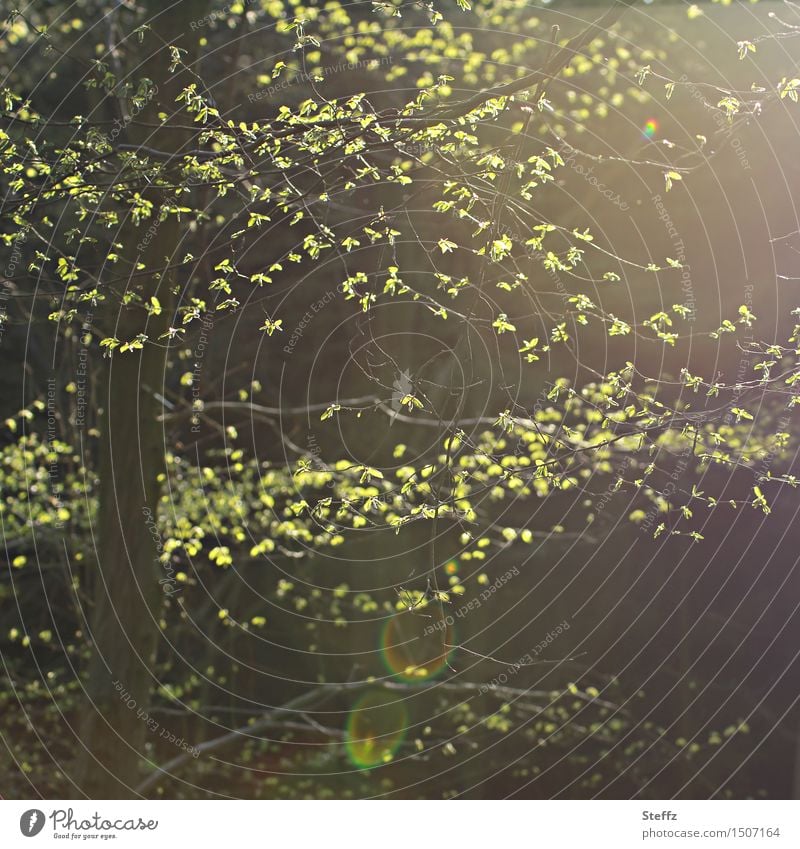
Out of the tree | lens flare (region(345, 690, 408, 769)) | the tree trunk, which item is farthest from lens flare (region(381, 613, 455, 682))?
the tree trunk

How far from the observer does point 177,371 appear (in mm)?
5777

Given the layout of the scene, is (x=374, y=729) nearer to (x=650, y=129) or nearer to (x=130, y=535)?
(x=130, y=535)

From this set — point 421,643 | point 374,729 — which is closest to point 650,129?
point 421,643

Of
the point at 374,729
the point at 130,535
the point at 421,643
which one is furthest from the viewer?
the point at 374,729

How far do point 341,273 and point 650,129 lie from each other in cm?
230

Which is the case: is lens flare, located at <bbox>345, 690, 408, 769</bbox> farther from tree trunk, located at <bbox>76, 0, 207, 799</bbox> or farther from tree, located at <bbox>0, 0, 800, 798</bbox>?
tree trunk, located at <bbox>76, 0, 207, 799</bbox>

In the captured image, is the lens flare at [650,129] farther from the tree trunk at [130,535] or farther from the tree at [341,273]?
the tree trunk at [130,535]

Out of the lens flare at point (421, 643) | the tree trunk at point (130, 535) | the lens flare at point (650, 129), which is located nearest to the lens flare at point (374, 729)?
the lens flare at point (421, 643)

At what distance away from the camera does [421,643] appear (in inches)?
208

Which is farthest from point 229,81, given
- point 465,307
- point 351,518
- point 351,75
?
point 351,518

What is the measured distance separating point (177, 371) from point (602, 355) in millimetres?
3009

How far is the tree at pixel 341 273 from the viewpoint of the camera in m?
3.24

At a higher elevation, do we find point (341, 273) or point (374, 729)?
point (341, 273)
